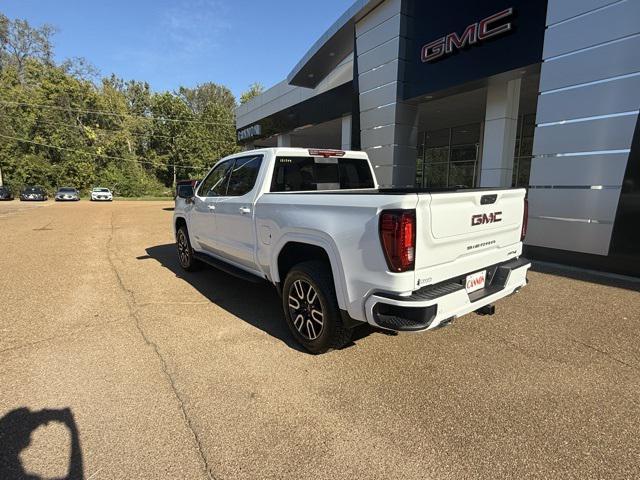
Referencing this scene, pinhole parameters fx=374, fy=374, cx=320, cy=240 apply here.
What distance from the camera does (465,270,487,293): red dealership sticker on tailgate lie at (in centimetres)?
309

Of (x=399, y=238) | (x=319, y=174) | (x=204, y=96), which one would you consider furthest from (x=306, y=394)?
(x=204, y=96)

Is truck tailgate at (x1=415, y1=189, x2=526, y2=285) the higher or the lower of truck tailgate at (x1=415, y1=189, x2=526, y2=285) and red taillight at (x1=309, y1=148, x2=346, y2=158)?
the lower

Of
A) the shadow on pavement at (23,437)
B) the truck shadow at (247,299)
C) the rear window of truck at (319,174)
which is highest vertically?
the rear window of truck at (319,174)

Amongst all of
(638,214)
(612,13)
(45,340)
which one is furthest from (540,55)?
(45,340)

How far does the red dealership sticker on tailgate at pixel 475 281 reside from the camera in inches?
122

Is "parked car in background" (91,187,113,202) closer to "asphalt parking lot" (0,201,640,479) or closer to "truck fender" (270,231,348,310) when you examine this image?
"asphalt parking lot" (0,201,640,479)

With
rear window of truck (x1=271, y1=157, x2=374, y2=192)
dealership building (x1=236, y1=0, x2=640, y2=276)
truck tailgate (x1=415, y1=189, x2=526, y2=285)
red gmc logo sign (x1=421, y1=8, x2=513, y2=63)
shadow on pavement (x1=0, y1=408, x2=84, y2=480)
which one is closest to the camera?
shadow on pavement (x1=0, y1=408, x2=84, y2=480)

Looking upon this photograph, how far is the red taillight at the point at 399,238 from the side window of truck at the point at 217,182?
3.07 meters

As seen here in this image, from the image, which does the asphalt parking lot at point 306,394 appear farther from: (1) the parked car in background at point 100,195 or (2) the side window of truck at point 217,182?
(1) the parked car in background at point 100,195

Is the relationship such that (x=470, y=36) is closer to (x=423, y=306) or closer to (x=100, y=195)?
(x=423, y=306)

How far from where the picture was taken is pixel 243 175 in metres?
4.76

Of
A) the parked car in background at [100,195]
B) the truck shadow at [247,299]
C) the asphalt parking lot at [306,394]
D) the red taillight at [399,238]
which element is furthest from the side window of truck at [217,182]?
the parked car in background at [100,195]

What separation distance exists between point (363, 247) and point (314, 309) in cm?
90

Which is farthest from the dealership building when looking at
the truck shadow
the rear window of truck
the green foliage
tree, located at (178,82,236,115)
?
tree, located at (178,82,236,115)
